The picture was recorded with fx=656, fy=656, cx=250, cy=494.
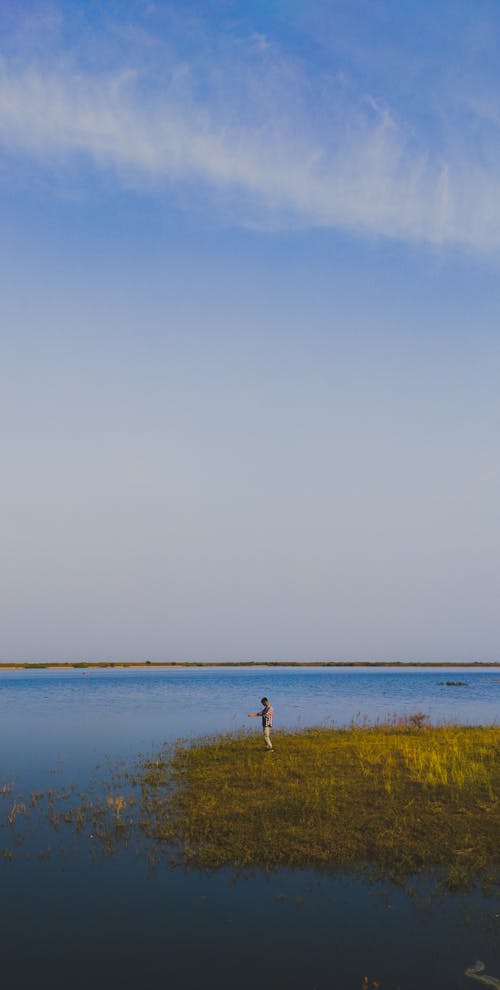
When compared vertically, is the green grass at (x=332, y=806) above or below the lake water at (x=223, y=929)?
above

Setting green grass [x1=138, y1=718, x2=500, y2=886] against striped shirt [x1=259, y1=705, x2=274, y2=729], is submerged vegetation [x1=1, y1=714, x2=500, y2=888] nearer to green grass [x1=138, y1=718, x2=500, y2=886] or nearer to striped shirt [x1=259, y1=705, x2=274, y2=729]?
green grass [x1=138, y1=718, x2=500, y2=886]

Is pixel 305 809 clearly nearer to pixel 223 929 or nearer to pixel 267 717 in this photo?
pixel 223 929

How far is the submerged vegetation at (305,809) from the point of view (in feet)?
48.4

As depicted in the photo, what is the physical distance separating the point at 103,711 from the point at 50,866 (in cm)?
4245

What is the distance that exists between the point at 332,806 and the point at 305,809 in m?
0.82

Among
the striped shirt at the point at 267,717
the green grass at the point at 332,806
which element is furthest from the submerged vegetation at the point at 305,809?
the striped shirt at the point at 267,717

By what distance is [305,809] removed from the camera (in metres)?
18.3

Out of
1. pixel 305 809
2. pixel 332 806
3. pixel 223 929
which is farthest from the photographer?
pixel 332 806

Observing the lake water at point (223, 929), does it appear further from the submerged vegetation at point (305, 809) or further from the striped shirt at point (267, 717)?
the striped shirt at point (267, 717)

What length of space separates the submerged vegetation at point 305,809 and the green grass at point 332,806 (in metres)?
0.04

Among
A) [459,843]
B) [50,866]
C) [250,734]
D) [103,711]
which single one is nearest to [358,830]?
[459,843]

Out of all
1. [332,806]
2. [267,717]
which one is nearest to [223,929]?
[332,806]

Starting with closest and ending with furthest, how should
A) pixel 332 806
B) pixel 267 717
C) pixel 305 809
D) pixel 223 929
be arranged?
pixel 223 929
pixel 305 809
pixel 332 806
pixel 267 717

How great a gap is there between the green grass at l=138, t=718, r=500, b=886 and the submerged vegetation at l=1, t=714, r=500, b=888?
0.04 m
